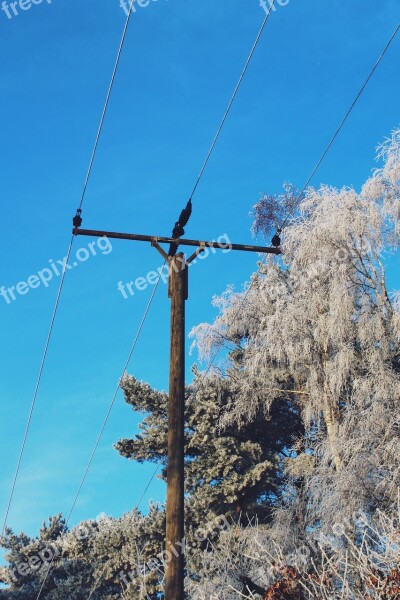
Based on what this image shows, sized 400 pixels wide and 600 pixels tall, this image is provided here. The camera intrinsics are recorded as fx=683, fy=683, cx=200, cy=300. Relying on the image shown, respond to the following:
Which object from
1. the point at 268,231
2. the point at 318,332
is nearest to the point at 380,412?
the point at 318,332

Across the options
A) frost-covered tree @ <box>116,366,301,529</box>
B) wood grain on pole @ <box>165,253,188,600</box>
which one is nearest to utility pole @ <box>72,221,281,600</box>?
wood grain on pole @ <box>165,253,188,600</box>

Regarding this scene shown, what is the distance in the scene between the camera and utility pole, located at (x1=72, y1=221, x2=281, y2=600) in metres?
6.65

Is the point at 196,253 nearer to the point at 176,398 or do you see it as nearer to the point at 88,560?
the point at 176,398

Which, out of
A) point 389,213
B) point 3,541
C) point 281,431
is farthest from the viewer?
point 3,541

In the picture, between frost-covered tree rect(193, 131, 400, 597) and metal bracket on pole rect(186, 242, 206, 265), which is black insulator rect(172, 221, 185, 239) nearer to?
metal bracket on pole rect(186, 242, 206, 265)

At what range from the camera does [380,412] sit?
15.0 metres

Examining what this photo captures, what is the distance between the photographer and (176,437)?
24.3 feet

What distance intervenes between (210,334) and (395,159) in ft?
25.1

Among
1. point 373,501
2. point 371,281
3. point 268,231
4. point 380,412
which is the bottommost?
point 373,501

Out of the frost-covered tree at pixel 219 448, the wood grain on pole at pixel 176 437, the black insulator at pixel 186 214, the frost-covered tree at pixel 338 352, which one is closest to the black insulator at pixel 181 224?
the black insulator at pixel 186 214

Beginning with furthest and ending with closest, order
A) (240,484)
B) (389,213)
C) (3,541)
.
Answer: (3,541)
(240,484)
(389,213)

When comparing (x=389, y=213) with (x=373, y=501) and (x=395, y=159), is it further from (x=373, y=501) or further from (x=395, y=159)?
(x=373, y=501)

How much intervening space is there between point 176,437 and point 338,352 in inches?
409

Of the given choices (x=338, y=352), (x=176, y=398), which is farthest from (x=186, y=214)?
(x=338, y=352)
